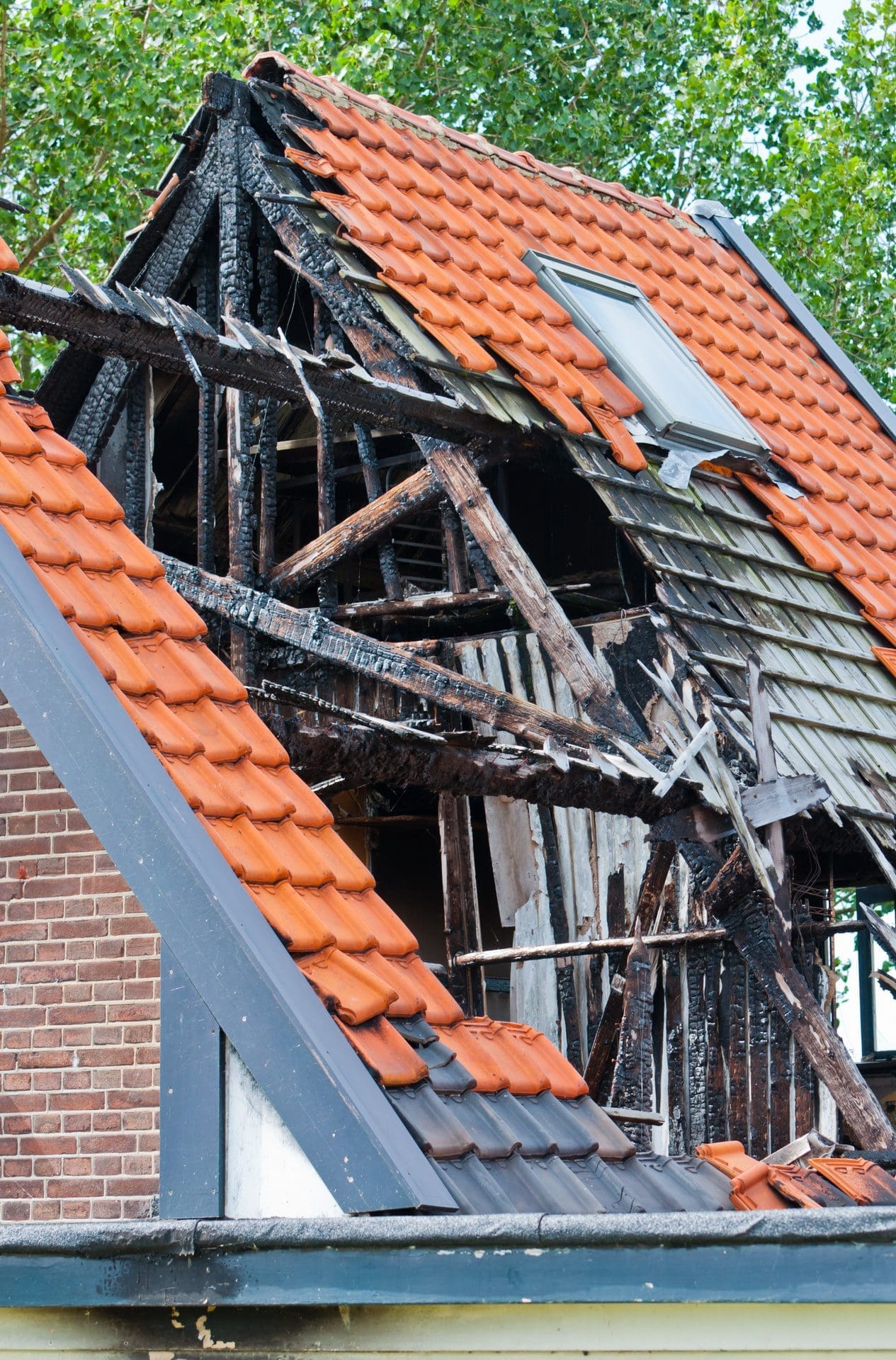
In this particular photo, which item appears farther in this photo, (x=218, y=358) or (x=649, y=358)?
(x=649, y=358)

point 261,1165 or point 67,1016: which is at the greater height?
point 67,1016

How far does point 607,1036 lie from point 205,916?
4480 millimetres

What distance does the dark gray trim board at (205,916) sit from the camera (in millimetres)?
4344

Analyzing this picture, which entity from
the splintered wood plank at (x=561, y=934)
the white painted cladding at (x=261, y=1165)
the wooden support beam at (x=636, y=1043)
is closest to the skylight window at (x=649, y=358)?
the splintered wood plank at (x=561, y=934)

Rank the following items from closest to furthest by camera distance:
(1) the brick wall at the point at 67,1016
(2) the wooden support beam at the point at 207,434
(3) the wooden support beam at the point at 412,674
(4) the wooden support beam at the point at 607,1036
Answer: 1. (1) the brick wall at the point at 67,1016
2. (3) the wooden support beam at the point at 412,674
3. (4) the wooden support beam at the point at 607,1036
4. (2) the wooden support beam at the point at 207,434

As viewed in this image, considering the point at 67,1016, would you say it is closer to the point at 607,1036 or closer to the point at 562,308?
the point at 607,1036

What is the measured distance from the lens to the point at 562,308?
1066cm

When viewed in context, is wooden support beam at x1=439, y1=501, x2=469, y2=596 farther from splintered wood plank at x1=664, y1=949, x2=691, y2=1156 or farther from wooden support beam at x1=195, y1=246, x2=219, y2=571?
splintered wood plank at x1=664, y1=949, x2=691, y2=1156

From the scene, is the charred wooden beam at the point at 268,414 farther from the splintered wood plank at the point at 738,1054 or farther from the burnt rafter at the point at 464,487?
the splintered wood plank at the point at 738,1054

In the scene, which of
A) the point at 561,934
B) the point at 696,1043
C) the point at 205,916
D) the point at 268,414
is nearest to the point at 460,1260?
the point at 205,916

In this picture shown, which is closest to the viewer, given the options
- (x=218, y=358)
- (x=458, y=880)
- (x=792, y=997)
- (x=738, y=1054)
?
(x=218, y=358)

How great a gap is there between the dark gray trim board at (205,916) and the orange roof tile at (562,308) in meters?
4.54

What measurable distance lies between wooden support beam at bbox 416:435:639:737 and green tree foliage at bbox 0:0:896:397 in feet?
27.8

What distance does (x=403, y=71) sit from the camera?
63.9ft
